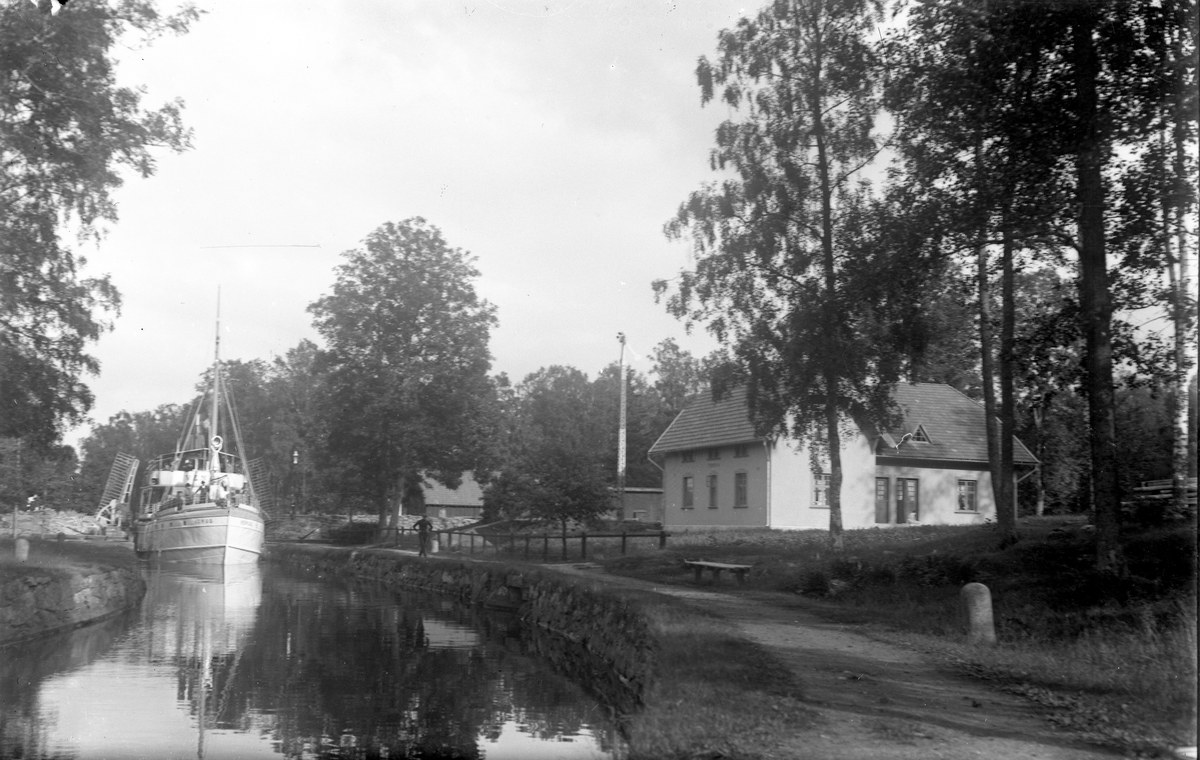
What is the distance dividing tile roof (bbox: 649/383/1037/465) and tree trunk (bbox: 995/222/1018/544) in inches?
718

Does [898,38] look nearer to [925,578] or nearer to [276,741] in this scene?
[925,578]

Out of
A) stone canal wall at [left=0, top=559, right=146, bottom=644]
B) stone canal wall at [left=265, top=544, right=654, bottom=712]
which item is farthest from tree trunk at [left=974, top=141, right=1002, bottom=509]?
stone canal wall at [left=0, top=559, right=146, bottom=644]

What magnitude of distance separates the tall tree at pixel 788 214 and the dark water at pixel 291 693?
25.5 ft

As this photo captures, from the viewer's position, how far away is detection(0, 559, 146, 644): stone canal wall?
18625 millimetres

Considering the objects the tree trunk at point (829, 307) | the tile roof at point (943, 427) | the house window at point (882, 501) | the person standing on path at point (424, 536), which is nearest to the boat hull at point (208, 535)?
the person standing on path at point (424, 536)

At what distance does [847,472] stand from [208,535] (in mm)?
26302

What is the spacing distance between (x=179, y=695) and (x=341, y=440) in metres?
34.2

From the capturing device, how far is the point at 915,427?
42.8m

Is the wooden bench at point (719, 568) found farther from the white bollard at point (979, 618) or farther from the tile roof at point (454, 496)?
the tile roof at point (454, 496)

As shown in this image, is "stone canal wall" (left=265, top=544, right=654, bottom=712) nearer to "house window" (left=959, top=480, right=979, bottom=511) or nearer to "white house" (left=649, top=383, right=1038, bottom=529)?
"white house" (left=649, top=383, right=1038, bottom=529)

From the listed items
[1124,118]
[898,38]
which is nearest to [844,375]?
[898,38]

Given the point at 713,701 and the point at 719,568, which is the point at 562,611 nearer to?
the point at 719,568

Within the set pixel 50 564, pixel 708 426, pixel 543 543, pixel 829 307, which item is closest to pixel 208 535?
pixel 543 543

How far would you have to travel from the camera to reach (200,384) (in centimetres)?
6284
